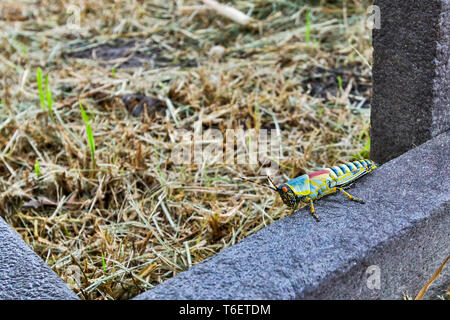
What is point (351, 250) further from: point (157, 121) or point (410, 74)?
point (157, 121)

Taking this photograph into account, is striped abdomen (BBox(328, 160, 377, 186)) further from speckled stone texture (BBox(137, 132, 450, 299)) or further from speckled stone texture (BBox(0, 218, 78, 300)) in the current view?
speckled stone texture (BBox(0, 218, 78, 300))

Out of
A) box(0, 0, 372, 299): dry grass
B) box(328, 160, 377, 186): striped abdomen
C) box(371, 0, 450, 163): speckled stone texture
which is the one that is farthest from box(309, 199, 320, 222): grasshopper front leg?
box(371, 0, 450, 163): speckled stone texture

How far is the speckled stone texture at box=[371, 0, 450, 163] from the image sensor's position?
196 cm

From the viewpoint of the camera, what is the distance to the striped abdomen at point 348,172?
1.86 metres

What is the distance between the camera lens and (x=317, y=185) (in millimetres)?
1825

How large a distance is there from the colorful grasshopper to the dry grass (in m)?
0.44

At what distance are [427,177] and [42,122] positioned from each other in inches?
82.0

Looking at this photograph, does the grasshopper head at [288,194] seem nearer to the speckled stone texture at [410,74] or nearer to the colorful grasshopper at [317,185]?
the colorful grasshopper at [317,185]

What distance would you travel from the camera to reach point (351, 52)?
3.73m

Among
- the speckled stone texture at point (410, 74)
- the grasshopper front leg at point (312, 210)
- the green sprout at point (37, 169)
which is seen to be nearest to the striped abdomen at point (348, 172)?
the grasshopper front leg at point (312, 210)

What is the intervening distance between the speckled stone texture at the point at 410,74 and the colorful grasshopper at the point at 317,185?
37cm

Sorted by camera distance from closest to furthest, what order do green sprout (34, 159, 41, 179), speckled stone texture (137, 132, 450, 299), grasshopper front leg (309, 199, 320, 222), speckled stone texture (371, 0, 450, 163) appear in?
speckled stone texture (137, 132, 450, 299)
grasshopper front leg (309, 199, 320, 222)
speckled stone texture (371, 0, 450, 163)
green sprout (34, 159, 41, 179)

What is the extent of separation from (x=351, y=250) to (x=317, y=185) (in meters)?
0.34

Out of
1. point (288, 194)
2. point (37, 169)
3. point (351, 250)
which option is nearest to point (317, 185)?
point (288, 194)
